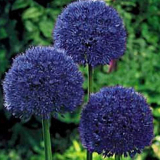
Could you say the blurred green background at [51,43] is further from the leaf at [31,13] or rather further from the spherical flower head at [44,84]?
the spherical flower head at [44,84]

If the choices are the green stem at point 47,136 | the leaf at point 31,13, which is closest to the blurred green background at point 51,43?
the leaf at point 31,13

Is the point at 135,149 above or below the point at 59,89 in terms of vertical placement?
below

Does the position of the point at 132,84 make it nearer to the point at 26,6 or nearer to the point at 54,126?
the point at 54,126

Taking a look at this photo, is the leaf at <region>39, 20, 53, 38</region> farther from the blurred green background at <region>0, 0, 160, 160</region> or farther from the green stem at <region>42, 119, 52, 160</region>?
the green stem at <region>42, 119, 52, 160</region>

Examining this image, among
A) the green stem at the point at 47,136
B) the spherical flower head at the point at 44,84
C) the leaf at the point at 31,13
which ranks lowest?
the green stem at the point at 47,136

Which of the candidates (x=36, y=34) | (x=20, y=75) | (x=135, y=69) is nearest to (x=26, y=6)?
(x=36, y=34)

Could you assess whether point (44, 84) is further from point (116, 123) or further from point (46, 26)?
point (46, 26)

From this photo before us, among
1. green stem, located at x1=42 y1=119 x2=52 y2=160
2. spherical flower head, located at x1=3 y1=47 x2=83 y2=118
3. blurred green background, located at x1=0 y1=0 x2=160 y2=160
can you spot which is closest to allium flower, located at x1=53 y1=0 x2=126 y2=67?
spherical flower head, located at x1=3 y1=47 x2=83 y2=118
